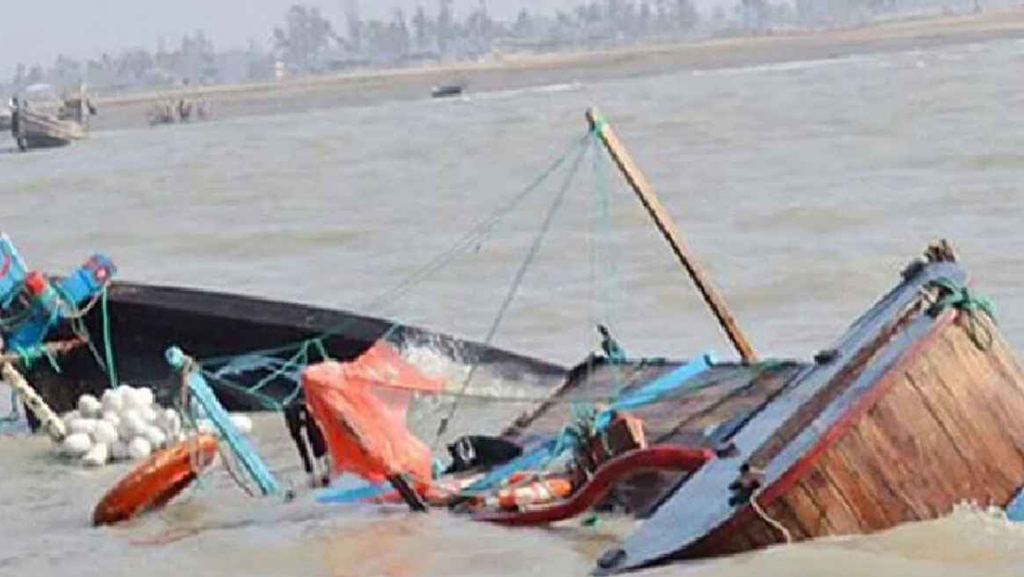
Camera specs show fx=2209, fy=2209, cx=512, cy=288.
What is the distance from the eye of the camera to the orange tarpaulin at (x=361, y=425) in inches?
372

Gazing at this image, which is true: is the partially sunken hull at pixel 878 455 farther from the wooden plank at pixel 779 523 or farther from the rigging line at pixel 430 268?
the rigging line at pixel 430 268

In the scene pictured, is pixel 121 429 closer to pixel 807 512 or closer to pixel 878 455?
pixel 807 512

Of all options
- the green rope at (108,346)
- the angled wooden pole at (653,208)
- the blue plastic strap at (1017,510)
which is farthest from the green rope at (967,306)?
the green rope at (108,346)

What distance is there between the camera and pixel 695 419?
377 inches

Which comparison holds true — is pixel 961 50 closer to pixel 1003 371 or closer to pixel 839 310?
pixel 839 310

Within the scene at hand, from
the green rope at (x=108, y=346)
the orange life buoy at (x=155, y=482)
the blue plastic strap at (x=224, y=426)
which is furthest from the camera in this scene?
the green rope at (x=108, y=346)

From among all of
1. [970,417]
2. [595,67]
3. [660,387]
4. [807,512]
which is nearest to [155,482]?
[660,387]

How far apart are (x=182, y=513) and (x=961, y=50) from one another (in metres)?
66.7

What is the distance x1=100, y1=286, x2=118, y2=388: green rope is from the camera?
13.6 m

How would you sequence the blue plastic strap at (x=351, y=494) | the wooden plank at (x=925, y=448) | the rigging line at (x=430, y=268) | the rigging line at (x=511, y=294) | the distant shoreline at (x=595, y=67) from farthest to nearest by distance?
the distant shoreline at (x=595, y=67)
the rigging line at (x=430, y=268)
the rigging line at (x=511, y=294)
the blue plastic strap at (x=351, y=494)
the wooden plank at (x=925, y=448)

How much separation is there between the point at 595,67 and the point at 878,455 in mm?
99429

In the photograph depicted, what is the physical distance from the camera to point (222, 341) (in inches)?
532

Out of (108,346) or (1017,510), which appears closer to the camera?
(1017,510)

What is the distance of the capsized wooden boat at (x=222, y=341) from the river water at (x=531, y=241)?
2.53ft
